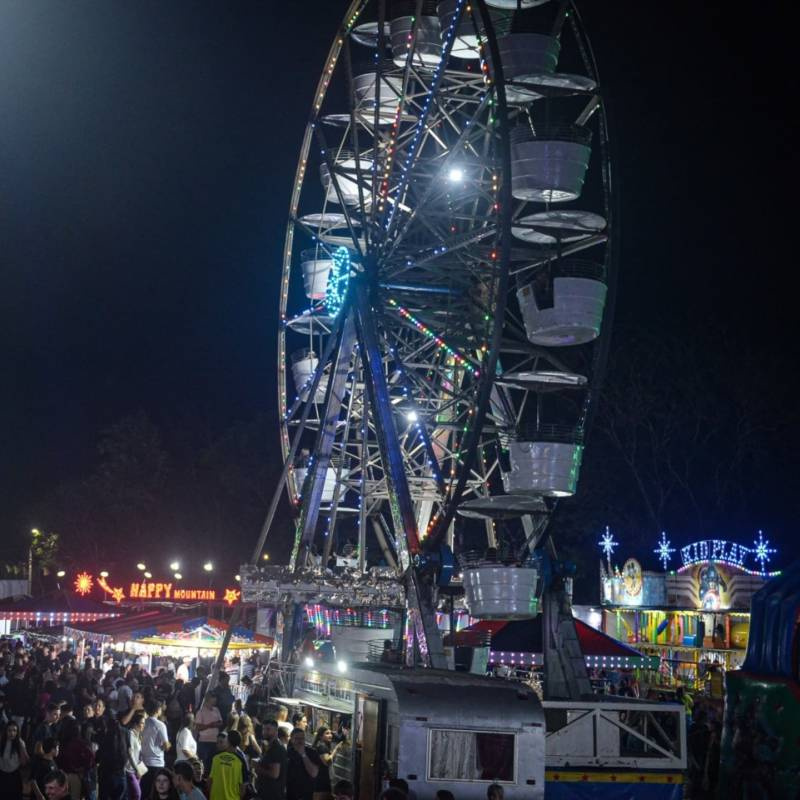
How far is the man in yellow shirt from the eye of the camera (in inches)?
412

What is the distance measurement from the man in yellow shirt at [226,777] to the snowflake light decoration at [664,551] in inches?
1299

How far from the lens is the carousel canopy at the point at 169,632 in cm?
2703

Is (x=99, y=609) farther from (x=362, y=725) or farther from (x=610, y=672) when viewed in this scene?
(x=362, y=725)

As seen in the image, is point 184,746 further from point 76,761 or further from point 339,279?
point 339,279

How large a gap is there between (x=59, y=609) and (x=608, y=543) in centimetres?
2041

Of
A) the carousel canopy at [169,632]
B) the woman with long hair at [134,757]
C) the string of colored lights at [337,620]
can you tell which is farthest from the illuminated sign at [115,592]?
the woman with long hair at [134,757]

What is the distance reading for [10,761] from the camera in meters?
11.2

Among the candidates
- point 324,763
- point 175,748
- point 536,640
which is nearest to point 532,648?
point 536,640

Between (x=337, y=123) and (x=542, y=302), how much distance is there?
26.8 ft

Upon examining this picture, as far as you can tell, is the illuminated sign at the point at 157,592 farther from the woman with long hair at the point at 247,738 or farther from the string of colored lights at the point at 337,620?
the woman with long hair at the point at 247,738

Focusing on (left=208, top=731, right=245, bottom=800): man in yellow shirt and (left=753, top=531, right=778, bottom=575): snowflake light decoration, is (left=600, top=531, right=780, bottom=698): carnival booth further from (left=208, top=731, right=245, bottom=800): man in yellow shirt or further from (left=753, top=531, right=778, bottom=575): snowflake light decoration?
(left=208, top=731, right=245, bottom=800): man in yellow shirt

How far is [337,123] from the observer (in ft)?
77.5

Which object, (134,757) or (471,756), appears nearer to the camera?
(471,756)

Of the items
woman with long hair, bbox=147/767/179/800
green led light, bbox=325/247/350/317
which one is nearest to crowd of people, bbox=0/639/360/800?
woman with long hair, bbox=147/767/179/800
